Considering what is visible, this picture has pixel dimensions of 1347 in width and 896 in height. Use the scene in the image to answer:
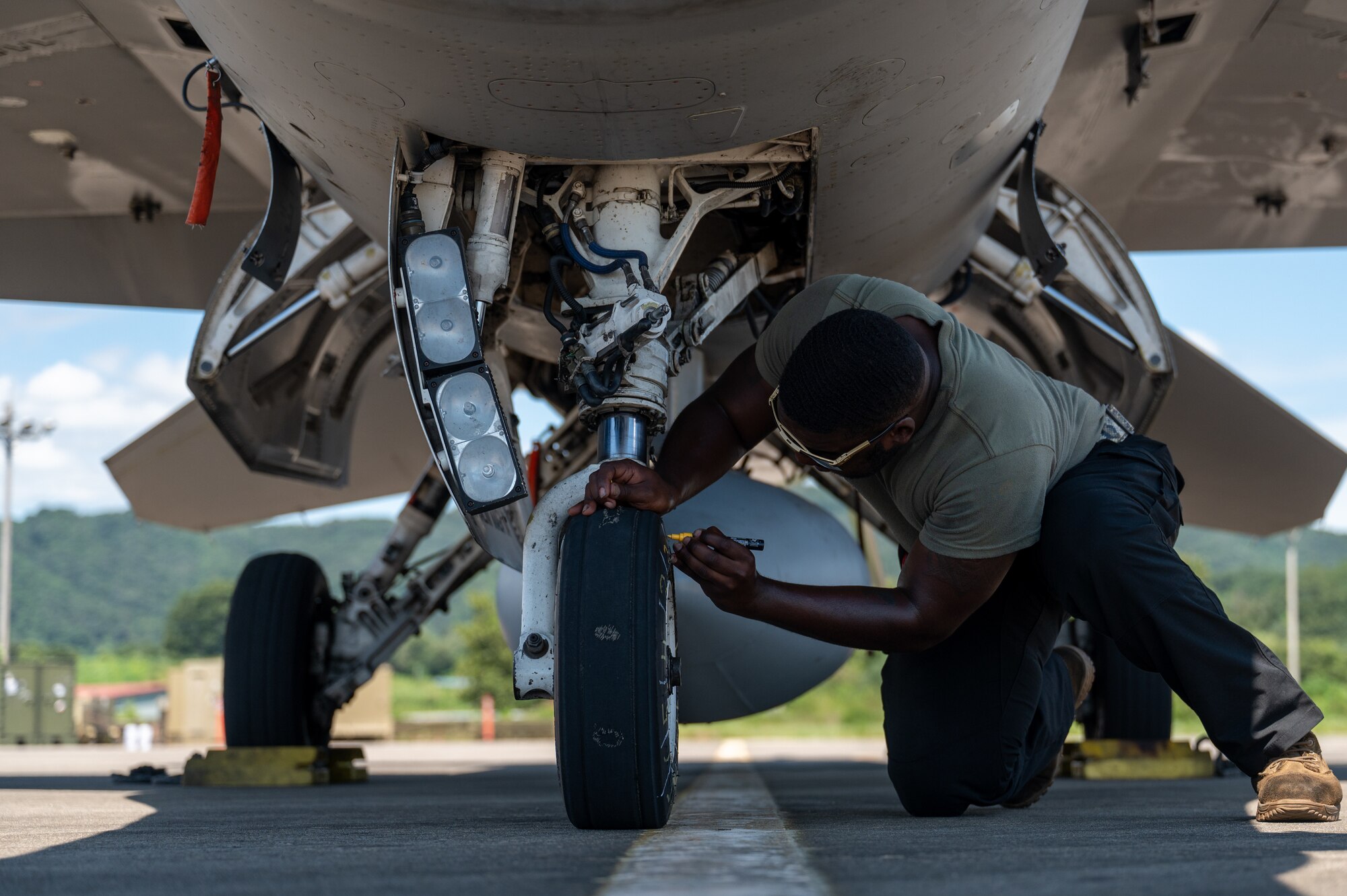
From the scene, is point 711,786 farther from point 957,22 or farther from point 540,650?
point 957,22

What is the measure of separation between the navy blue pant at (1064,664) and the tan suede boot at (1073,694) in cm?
8

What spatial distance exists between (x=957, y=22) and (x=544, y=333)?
1.66 meters

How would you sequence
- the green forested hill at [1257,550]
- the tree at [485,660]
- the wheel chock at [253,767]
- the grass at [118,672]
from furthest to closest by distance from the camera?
the green forested hill at [1257,550]
the grass at [118,672]
the tree at [485,660]
the wheel chock at [253,767]

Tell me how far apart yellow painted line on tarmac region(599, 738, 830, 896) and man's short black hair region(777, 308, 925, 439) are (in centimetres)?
79

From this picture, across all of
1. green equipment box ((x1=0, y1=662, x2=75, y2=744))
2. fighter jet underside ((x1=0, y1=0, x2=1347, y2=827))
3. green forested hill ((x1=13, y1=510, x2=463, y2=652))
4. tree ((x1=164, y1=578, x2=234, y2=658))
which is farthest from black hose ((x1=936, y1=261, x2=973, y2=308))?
green forested hill ((x1=13, y1=510, x2=463, y2=652))

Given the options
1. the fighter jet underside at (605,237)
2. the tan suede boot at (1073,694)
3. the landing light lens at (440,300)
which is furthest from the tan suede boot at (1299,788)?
the landing light lens at (440,300)

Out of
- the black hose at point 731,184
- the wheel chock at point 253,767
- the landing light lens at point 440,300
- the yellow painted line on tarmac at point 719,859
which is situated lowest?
the wheel chock at point 253,767

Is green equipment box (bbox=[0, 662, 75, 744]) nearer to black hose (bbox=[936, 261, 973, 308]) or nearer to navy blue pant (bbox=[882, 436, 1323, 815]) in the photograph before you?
black hose (bbox=[936, 261, 973, 308])

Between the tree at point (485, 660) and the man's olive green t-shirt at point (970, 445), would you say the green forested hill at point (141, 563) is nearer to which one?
the tree at point (485, 660)

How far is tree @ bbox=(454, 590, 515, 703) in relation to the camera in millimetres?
48625

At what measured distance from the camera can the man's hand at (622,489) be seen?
2.63 meters

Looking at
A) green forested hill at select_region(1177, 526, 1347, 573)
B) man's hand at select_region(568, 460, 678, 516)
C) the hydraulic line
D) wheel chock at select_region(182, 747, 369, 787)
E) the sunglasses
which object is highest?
green forested hill at select_region(1177, 526, 1347, 573)

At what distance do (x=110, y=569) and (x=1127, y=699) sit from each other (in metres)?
140

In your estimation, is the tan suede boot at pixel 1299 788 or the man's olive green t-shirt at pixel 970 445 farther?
the man's olive green t-shirt at pixel 970 445
